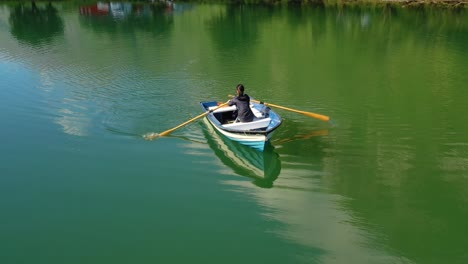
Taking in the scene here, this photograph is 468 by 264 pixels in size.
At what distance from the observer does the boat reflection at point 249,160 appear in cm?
1219

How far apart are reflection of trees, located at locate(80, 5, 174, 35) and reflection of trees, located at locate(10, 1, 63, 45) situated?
319 centimetres

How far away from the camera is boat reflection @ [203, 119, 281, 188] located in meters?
12.2

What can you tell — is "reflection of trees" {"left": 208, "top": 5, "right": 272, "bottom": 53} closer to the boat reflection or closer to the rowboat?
the rowboat

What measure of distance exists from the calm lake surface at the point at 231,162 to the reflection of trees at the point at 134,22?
11568 millimetres

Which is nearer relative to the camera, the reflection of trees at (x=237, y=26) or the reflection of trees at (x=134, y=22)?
the reflection of trees at (x=237, y=26)

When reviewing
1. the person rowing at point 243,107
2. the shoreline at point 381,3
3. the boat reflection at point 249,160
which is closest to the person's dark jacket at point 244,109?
the person rowing at point 243,107

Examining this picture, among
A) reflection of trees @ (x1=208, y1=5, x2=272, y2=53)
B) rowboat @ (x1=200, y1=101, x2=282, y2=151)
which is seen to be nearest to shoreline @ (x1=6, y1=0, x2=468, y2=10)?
reflection of trees @ (x1=208, y1=5, x2=272, y2=53)

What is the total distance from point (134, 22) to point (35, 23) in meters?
10.5

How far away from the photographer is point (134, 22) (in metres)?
44.0

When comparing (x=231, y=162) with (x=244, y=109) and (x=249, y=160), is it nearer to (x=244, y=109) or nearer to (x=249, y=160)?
(x=249, y=160)

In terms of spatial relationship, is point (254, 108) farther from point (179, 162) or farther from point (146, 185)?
point (146, 185)

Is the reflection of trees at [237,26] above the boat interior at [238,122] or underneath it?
above

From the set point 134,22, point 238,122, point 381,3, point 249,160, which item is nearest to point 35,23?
point 134,22

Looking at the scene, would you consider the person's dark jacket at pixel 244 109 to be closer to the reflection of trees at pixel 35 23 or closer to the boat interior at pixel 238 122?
the boat interior at pixel 238 122
